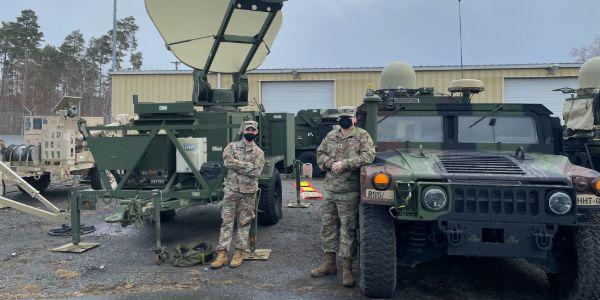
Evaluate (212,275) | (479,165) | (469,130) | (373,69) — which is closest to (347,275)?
(212,275)

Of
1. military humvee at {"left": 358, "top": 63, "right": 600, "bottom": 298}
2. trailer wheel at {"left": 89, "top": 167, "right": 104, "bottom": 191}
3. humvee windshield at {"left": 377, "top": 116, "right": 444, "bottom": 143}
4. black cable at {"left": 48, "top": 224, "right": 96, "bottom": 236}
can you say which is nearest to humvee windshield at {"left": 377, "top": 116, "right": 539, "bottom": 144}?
humvee windshield at {"left": 377, "top": 116, "right": 444, "bottom": 143}

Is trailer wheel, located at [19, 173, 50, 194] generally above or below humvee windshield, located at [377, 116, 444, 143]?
below

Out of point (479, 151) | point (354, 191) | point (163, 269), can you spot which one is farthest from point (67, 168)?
point (479, 151)

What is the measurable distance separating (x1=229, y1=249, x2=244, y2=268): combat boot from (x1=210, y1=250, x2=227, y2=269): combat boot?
9 cm

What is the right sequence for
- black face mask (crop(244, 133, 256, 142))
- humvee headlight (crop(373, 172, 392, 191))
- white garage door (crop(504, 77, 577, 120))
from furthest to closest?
white garage door (crop(504, 77, 577, 120)), black face mask (crop(244, 133, 256, 142)), humvee headlight (crop(373, 172, 392, 191))

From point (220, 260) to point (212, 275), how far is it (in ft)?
0.97

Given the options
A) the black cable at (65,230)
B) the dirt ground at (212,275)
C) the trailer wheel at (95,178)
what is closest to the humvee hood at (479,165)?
the dirt ground at (212,275)

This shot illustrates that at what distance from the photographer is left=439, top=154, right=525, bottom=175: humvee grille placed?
416 centimetres

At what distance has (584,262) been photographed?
12.6 ft

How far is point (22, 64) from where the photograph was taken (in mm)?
36125

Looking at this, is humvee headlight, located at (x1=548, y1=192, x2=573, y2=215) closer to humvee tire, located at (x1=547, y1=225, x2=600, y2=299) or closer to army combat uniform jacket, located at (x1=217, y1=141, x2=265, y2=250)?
humvee tire, located at (x1=547, y1=225, x2=600, y2=299)

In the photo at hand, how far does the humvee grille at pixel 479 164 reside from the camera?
4164 millimetres

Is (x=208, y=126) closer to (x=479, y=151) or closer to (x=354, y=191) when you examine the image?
(x=354, y=191)

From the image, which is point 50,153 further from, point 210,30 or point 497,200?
point 497,200
